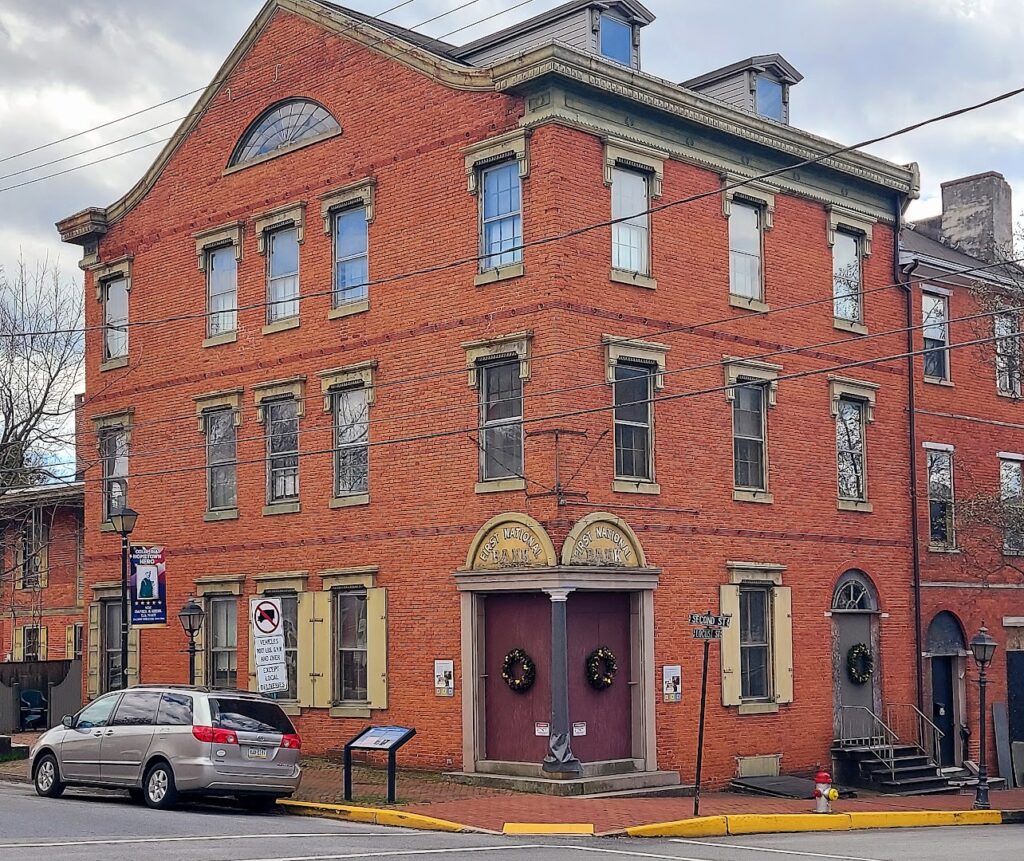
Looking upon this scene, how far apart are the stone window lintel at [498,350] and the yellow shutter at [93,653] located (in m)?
12.0

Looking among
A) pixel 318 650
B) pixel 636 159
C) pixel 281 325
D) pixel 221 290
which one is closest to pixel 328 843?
pixel 318 650

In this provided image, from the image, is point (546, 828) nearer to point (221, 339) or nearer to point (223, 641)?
point (223, 641)

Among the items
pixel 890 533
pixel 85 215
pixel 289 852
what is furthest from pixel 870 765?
pixel 85 215

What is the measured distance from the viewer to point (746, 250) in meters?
28.2

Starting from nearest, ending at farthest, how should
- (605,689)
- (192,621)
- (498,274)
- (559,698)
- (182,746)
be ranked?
(182,746) → (559,698) → (605,689) → (498,274) → (192,621)

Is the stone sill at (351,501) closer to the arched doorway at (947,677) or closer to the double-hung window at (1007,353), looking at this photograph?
the double-hung window at (1007,353)

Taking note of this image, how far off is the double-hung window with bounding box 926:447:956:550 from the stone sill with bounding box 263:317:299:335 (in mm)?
12907

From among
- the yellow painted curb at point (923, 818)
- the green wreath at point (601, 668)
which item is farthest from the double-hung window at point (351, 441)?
the yellow painted curb at point (923, 818)

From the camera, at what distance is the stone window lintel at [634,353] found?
82.5 ft

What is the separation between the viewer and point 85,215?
1332 inches

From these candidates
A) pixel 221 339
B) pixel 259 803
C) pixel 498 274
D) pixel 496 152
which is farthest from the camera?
pixel 221 339

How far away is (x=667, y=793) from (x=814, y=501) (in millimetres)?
6832

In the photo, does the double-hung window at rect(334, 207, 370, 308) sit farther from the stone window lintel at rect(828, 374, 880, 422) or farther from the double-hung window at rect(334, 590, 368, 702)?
the stone window lintel at rect(828, 374, 880, 422)

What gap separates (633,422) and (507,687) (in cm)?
471
